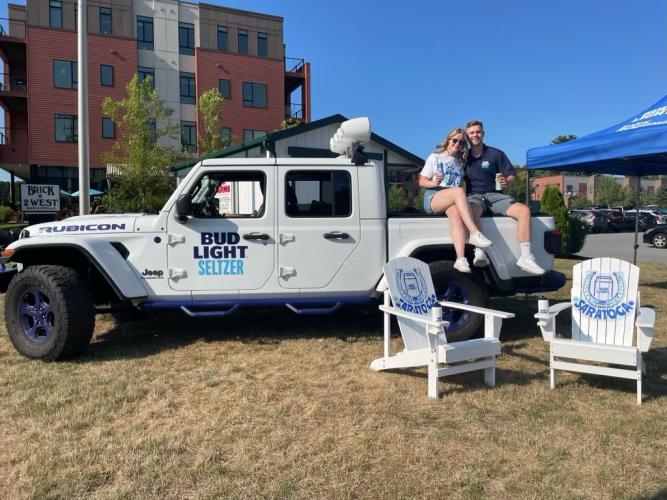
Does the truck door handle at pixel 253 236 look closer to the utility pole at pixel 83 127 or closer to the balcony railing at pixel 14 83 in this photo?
the utility pole at pixel 83 127

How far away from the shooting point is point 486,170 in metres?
5.87

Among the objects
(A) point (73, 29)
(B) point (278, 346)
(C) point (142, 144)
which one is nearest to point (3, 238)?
(B) point (278, 346)

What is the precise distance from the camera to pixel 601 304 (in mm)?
4461

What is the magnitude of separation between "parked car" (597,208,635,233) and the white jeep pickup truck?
96.9 feet

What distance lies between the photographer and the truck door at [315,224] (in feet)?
16.9

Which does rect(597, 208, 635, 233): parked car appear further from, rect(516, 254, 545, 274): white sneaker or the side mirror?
the side mirror

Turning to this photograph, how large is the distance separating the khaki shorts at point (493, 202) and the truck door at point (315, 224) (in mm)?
1292

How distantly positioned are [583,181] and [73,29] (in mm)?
71075

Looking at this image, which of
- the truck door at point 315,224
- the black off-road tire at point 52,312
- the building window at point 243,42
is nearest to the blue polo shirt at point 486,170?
the truck door at point 315,224

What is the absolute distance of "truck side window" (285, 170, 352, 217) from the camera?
5.25 meters

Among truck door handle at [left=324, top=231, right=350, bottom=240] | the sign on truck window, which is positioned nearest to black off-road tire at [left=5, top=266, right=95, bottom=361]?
truck door handle at [left=324, top=231, right=350, bottom=240]

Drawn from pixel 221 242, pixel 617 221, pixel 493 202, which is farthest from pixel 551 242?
pixel 617 221

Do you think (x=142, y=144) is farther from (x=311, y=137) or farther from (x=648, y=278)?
(x=648, y=278)

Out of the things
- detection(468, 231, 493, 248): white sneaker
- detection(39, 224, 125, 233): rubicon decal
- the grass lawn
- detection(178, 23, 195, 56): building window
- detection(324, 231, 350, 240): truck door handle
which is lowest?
the grass lawn
